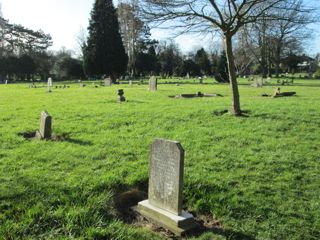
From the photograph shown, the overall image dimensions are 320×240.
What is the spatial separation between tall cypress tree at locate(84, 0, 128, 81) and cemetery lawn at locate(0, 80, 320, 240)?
37060mm

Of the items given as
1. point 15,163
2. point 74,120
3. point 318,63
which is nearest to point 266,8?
point 74,120

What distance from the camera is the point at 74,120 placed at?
10.8 metres

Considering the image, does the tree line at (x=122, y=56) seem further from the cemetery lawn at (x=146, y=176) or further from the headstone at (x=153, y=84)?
the cemetery lawn at (x=146, y=176)

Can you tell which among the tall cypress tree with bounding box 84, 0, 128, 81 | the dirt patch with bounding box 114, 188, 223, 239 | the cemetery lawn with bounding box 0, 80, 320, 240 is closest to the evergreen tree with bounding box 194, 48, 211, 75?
the tall cypress tree with bounding box 84, 0, 128, 81

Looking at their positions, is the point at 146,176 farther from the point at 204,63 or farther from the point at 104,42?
the point at 204,63

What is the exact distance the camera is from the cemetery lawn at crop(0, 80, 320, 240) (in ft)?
14.0

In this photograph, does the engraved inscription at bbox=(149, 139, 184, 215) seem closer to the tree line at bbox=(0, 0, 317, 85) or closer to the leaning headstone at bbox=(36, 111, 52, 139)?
the leaning headstone at bbox=(36, 111, 52, 139)

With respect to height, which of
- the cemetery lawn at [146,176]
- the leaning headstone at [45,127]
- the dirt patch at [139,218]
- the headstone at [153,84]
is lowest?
the dirt patch at [139,218]

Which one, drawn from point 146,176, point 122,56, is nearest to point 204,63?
point 122,56

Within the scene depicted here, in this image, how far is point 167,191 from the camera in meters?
4.57

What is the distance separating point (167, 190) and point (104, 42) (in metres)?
44.0

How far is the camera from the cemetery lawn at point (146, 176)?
426 centimetres

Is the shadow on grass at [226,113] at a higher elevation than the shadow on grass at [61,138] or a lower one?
higher

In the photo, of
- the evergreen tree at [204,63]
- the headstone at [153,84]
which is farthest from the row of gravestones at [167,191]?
the evergreen tree at [204,63]
